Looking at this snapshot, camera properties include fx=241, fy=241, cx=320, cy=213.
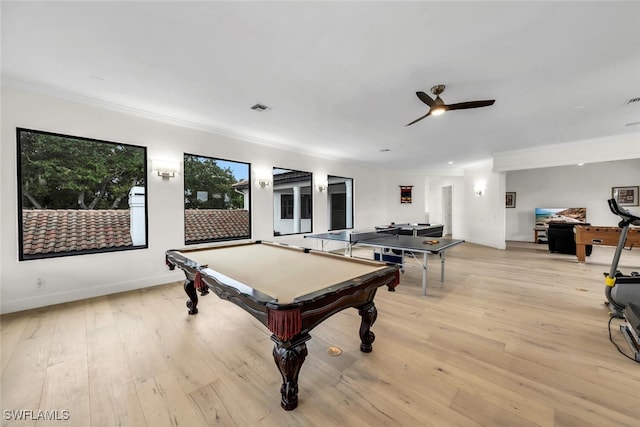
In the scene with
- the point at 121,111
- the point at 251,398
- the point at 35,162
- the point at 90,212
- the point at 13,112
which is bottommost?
the point at 251,398

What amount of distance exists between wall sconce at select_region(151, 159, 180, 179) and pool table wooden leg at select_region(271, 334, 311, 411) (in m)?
3.70

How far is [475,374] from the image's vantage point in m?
1.90

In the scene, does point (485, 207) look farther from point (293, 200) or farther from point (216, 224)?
point (216, 224)

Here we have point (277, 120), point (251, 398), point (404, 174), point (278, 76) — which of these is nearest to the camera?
point (251, 398)

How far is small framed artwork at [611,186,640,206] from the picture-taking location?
7332 millimetres

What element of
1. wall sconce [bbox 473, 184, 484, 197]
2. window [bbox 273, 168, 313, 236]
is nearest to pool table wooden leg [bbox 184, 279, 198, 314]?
window [bbox 273, 168, 313, 236]

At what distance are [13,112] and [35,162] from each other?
65cm

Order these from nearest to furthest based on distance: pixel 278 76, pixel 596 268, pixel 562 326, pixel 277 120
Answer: pixel 562 326, pixel 278 76, pixel 277 120, pixel 596 268

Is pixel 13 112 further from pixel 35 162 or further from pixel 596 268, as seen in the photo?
pixel 596 268

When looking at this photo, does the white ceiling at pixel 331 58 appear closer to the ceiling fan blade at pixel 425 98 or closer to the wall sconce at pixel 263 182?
the ceiling fan blade at pixel 425 98

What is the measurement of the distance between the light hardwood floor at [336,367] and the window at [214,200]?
1.85m

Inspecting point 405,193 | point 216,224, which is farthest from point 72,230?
point 405,193

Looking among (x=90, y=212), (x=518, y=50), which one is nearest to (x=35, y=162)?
(x=90, y=212)

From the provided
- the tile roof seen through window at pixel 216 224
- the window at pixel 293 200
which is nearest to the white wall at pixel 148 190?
the tile roof seen through window at pixel 216 224
